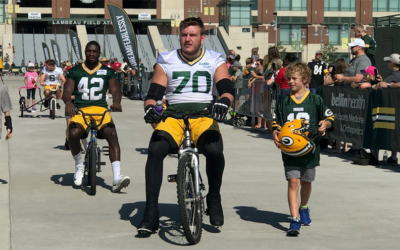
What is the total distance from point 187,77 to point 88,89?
3.03 m

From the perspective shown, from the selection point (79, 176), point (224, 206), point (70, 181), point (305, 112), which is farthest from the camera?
point (70, 181)

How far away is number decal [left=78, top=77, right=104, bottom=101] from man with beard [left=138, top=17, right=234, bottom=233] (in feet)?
9.00

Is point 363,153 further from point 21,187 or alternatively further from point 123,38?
point 123,38

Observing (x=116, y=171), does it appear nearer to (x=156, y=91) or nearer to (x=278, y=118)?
(x=156, y=91)

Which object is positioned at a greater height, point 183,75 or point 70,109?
point 183,75

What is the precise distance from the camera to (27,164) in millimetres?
11680

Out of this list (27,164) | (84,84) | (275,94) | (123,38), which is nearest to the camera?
(84,84)

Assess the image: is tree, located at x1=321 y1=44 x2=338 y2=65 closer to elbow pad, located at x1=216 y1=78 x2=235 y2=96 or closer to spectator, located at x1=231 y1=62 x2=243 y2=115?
spectator, located at x1=231 y1=62 x2=243 y2=115

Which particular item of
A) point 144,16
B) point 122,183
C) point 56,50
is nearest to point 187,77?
point 122,183

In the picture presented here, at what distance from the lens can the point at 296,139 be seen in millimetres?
6668

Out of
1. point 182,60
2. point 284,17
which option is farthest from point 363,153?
point 284,17

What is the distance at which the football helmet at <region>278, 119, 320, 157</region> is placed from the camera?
21.9 ft

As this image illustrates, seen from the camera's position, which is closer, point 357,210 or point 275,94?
point 357,210

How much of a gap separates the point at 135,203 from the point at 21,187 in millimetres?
1974
